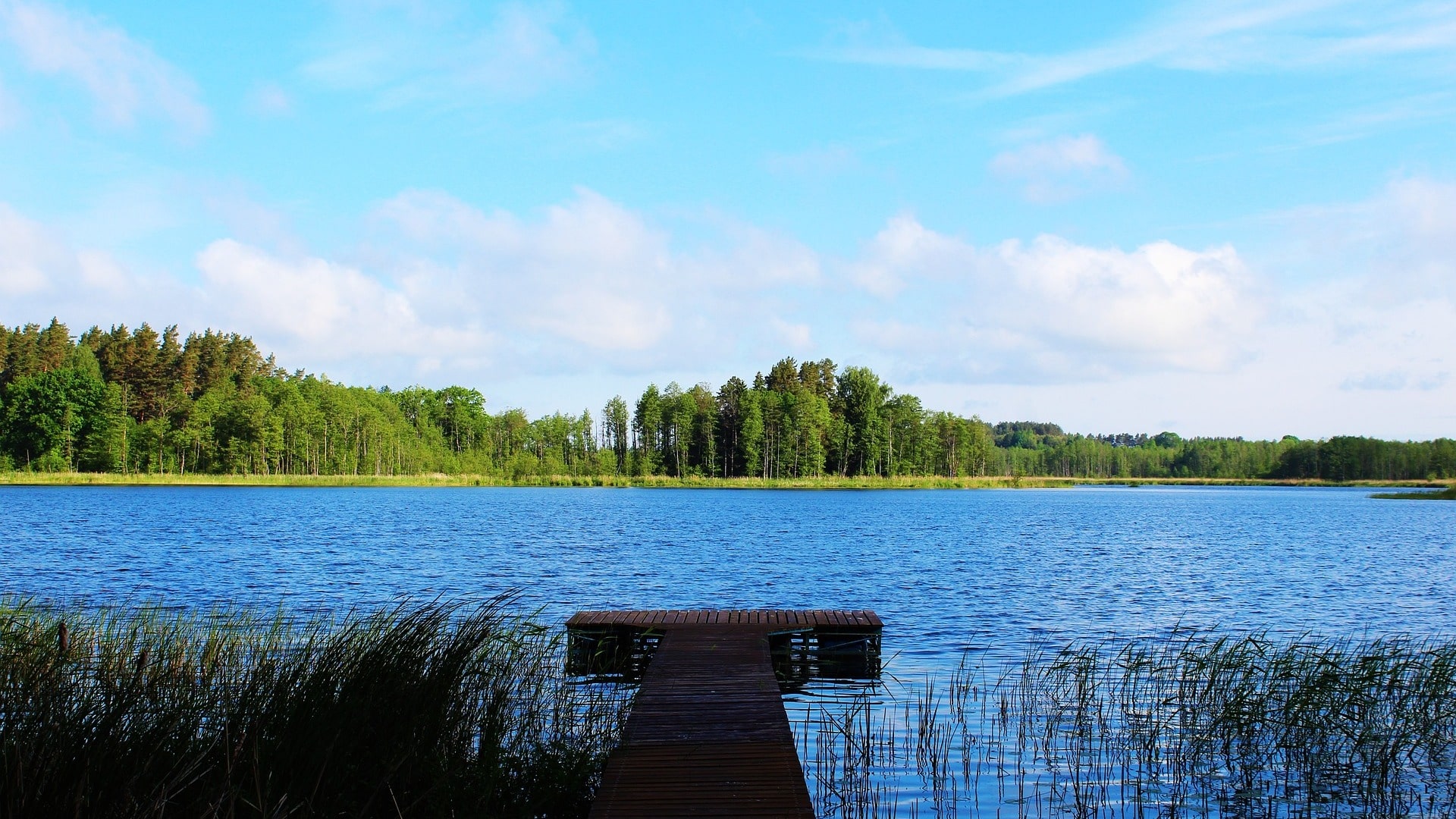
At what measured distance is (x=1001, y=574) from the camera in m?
26.9

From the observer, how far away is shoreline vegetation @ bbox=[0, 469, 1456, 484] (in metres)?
83.4

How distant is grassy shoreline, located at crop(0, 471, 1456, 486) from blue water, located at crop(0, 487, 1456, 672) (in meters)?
25.9

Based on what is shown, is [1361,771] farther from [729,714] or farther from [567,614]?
[567,614]

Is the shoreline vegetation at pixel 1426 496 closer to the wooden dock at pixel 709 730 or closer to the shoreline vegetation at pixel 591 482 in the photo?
the shoreline vegetation at pixel 591 482

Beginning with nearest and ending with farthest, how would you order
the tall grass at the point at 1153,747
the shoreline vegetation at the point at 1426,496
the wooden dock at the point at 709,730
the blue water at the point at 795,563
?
the wooden dock at the point at 709,730
the tall grass at the point at 1153,747
the blue water at the point at 795,563
the shoreline vegetation at the point at 1426,496

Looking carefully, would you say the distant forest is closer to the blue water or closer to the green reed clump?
the blue water

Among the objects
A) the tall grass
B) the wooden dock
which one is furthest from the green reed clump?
the tall grass

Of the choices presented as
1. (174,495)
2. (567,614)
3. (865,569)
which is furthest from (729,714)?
(174,495)

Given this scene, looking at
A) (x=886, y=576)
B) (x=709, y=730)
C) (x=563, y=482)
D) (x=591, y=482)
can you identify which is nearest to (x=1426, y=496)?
(x=591, y=482)

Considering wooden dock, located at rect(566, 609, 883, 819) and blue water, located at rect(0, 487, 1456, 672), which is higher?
wooden dock, located at rect(566, 609, 883, 819)

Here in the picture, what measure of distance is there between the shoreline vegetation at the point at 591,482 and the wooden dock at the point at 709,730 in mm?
84156

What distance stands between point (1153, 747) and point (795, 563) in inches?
791

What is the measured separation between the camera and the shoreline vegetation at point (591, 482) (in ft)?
274

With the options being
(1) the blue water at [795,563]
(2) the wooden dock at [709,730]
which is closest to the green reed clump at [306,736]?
(2) the wooden dock at [709,730]
